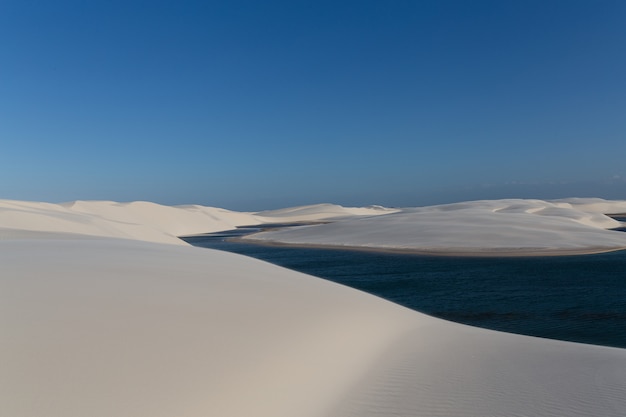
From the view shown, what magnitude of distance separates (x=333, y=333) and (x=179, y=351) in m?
3.07

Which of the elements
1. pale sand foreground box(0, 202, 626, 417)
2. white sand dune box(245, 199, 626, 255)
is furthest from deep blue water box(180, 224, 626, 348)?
pale sand foreground box(0, 202, 626, 417)

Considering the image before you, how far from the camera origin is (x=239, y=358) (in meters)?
5.64

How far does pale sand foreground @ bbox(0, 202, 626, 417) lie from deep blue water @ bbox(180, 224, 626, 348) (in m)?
4.17

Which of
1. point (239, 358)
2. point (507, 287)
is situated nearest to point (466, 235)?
point (507, 287)

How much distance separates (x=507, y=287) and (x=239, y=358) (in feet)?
51.5

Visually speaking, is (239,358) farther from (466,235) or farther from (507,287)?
(466,235)

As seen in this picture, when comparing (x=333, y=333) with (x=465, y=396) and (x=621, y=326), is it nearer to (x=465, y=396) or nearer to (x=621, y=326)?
(x=465, y=396)

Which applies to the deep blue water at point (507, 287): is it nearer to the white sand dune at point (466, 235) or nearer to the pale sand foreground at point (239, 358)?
the white sand dune at point (466, 235)

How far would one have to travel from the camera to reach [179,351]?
5.43m

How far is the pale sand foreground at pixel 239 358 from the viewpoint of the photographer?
14.5ft

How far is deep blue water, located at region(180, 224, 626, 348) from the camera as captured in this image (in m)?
12.8

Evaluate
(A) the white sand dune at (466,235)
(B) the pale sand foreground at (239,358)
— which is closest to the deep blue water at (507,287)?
(A) the white sand dune at (466,235)

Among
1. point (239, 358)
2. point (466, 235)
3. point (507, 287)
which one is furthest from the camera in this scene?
point (466, 235)

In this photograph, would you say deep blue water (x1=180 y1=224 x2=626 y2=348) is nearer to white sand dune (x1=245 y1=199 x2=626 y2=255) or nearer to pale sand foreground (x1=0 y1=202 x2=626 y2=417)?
white sand dune (x1=245 y1=199 x2=626 y2=255)
